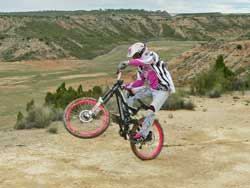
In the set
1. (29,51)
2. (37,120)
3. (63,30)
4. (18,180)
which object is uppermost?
(63,30)

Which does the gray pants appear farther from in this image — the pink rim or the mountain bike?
the pink rim

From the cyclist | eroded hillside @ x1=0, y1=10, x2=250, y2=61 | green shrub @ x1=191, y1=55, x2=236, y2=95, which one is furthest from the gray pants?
eroded hillside @ x1=0, y1=10, x2=250, y2=61

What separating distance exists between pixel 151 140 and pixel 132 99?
727mm

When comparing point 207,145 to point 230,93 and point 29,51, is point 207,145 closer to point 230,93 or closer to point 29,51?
point 230,93

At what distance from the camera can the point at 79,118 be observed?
25.4 feet

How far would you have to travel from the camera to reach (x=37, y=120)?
1241cm

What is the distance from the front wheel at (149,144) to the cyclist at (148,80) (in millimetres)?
88

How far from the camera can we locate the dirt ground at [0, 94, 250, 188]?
7242 mm

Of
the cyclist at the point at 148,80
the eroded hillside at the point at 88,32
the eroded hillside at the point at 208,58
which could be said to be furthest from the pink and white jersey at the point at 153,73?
the eroded hillside at the point at 88,32

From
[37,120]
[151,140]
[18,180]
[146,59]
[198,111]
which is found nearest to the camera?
[18,180]

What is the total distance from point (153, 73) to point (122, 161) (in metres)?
1.53

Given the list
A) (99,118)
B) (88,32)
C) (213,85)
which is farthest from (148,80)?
(88,32)

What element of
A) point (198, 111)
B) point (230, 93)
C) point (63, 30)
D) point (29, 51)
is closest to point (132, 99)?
point (198, 111)

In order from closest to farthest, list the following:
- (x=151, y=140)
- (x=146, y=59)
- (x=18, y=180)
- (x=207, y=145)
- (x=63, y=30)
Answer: (x=18, y=180) < (x=146, y=59) < (x=151, y=140) < (x=207, y=145) < (x=63, y=30)
